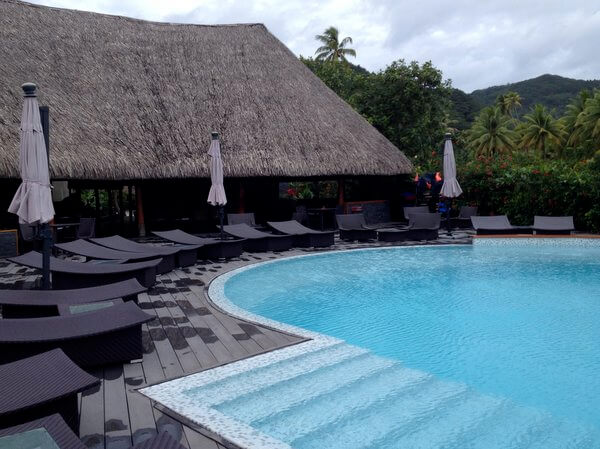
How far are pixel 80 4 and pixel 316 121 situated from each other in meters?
19.8

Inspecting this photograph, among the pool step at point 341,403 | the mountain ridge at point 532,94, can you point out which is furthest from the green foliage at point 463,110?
the pool step at point 341,403

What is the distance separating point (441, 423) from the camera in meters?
3.29

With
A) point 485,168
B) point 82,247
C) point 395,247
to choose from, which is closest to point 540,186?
point 485,168

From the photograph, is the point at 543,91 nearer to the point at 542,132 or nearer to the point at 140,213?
the point at 542,132

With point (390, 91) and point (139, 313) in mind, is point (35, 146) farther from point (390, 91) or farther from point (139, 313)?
point (390, 91)

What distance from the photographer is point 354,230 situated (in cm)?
1172

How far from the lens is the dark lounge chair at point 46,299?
4.40 metres

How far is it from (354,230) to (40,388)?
31.2 feet

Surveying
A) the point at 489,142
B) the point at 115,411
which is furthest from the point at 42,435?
the point at 489,142

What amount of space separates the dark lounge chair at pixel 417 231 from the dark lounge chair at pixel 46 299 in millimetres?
7481

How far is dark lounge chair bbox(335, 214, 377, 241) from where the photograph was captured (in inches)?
462

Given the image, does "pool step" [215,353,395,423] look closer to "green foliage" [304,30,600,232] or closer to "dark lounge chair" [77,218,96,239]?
"dark lounge chair" [77,218,96,239]

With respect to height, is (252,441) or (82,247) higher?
(82,247)

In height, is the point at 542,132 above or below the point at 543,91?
below
